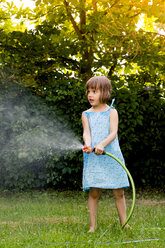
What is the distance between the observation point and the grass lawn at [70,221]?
3070 mm

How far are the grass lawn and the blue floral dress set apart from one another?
429 millimetres

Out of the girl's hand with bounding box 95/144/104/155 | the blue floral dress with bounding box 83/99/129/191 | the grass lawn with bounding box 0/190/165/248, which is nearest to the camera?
the grass lawn with bounding box 0/190/165/248

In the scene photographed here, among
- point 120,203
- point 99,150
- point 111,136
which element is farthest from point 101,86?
point 120,203

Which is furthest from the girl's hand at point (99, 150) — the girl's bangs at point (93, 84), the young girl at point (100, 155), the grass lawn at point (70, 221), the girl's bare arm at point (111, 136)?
the grass lawn at point (70, 221)

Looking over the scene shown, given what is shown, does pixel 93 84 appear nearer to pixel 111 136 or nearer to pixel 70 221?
pixel 111 136

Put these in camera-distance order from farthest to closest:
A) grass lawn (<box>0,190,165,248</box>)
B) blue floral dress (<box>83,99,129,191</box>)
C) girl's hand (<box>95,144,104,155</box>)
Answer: blue floral dress (<box>83,99,129,191</box>)
girl's hand (<box>95,144,104,155</box>)
grass lawn (<box>0,190,165,248</box>)

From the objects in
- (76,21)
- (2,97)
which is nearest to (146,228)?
(2,97)

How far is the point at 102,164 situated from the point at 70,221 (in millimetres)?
931

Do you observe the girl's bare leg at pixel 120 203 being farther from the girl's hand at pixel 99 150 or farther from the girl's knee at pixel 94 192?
the girl's hand at pixel 99 150

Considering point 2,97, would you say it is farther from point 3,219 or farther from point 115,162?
point 115,162

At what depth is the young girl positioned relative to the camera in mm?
3424

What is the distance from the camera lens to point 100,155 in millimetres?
3480

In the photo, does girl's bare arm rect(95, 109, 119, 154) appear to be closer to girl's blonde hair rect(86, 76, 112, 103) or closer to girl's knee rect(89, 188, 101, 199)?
girl's blonde hair rect(86, 76, 112, 103)

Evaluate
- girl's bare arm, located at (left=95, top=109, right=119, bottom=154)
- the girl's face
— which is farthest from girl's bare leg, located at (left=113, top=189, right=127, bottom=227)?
the girl's face
